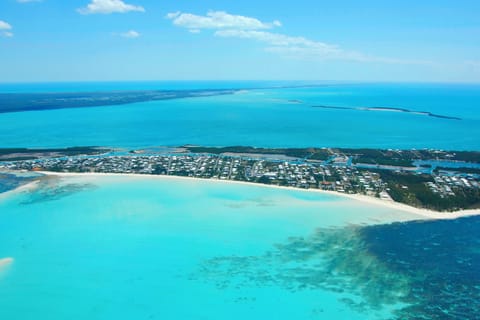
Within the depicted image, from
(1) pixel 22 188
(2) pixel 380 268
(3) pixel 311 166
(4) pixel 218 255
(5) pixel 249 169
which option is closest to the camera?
(2) pixel 380 268

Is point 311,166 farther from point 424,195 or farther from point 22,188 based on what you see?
point 22,188

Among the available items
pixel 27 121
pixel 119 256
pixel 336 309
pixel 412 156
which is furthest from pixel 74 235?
pixel 27 121

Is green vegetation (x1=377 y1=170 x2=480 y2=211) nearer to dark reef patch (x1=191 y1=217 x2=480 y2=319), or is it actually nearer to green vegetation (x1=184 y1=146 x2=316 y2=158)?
dark reef patch (x1=191 y1=217 x2=480 y2=319)

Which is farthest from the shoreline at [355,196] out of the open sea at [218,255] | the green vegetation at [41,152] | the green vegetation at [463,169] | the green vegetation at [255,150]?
the green vegetation at [255,150]

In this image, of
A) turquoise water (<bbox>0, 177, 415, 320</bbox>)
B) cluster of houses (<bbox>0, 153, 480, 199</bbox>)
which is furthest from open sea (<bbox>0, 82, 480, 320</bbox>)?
cluster of houses (<bbox>0, 153, 480, 199</bbox>)

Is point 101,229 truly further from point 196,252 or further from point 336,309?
point 336,309

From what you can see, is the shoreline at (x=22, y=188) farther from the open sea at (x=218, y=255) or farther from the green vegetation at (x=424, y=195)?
the green vegetation at (x=424, y=195)

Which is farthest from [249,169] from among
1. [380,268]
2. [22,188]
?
[22,188]
